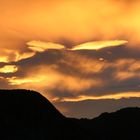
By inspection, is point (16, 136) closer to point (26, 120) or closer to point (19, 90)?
point (26, 120)

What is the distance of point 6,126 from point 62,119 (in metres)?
26.0

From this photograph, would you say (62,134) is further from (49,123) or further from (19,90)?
(19,90)

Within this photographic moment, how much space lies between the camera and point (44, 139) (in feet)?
406

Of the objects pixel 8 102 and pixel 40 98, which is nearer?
pixel 8 102

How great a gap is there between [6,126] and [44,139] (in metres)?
12.3

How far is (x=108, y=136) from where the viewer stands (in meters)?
194

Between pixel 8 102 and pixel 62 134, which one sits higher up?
pixel 8 102

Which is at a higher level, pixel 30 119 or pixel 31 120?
pixel 30 119

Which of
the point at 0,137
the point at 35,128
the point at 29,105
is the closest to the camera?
the point at 0,137

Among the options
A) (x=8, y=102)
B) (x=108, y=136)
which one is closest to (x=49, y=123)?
(x=8, y=102)

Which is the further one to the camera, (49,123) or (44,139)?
(49,123)

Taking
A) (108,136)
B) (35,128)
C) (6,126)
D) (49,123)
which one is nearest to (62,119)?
(49,123)

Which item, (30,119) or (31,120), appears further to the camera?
(30,119)

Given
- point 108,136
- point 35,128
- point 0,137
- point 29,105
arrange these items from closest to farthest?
point 0,137 < point 35,128 < point 29,105 < point 108,136
